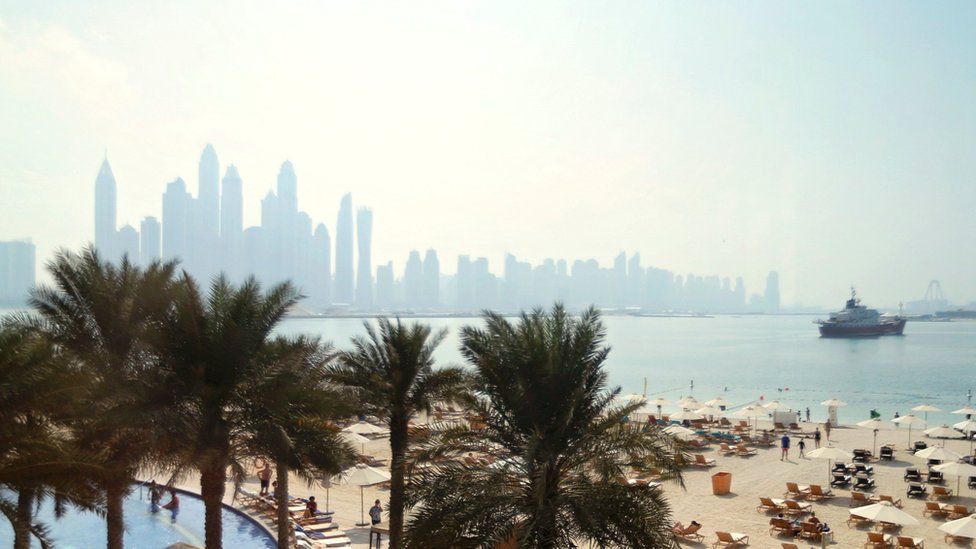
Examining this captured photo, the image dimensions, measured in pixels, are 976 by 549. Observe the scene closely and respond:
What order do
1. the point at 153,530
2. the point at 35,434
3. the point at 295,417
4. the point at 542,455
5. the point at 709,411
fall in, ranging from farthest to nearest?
the point at 709,411 → the point at 153,530 → the point at 295,417 → the point at 542,455 → the point at 35,434

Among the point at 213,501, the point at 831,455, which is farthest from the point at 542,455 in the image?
the point at 831,455

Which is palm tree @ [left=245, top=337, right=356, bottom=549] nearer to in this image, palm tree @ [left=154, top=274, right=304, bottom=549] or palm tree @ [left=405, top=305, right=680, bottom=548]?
palm tree @ [left=154, top=274, right=304, bottom=549]

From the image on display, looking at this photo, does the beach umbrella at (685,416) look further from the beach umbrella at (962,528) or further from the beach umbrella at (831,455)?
the beach umbrella at (962,528)

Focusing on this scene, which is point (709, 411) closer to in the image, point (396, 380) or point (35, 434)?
point (396, 380)

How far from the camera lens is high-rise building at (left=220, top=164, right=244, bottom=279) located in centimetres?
18325

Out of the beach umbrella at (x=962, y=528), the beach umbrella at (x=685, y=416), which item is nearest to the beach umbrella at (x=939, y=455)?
the beach umbrella at (x=962, y=528)

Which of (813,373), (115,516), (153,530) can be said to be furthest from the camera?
(813,373)

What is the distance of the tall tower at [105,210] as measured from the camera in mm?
145500

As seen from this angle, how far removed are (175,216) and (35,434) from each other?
7101 inches

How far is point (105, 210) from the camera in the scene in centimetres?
14838

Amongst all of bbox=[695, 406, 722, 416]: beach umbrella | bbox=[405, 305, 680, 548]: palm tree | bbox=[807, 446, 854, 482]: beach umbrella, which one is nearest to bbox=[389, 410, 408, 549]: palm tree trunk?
bbox=[405, 305, 680, 548]: palm tree

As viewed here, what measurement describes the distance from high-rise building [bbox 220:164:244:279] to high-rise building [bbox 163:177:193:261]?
416 inches

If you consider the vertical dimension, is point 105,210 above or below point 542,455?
above

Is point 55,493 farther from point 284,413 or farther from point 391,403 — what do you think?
point 391,403
